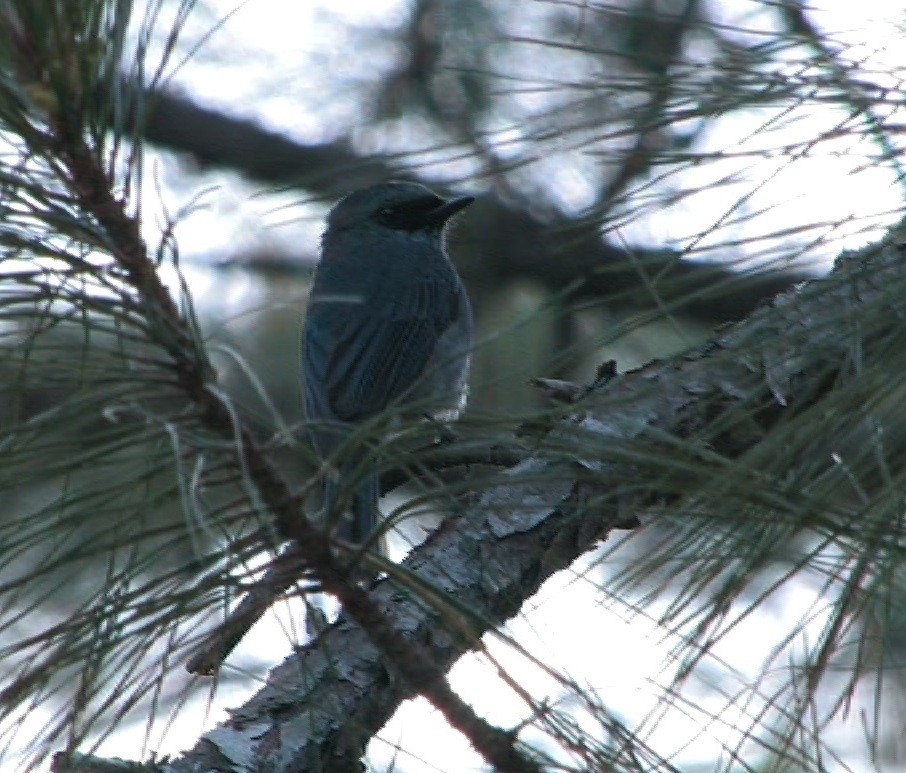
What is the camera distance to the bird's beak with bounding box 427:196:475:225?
4.43 metres

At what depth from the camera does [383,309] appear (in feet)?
14.5

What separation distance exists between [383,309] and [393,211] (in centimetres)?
52

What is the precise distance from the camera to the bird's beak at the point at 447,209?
14.5ft

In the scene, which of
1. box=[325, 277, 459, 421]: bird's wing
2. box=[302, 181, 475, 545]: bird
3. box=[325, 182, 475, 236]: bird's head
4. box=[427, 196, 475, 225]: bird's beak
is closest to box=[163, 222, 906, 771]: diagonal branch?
box=[302, 181, 475, 545]: bird

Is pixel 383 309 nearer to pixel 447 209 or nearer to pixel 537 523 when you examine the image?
pixel 447 209

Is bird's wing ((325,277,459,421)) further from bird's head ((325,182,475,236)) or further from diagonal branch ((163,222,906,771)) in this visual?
diagonal branch ((163,222,906,771))

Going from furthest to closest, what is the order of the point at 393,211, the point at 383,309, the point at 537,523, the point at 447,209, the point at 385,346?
the point at 393,211 → the point at 447,209 → the point at 383,309 → the point at 385,346 → the point at 537,523

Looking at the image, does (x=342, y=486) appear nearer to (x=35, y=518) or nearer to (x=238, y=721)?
(x=35, y=518)

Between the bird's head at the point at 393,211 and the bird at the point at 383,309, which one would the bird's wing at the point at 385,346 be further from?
the bird's head at the point at 393,211

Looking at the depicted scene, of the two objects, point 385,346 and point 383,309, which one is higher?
point 383,309

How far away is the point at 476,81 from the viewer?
4375 mm

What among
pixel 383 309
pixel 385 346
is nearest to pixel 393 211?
pixel 383 309

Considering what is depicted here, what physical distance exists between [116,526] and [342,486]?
0.87 feet

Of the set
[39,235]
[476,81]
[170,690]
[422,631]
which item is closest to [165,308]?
[39,235]
